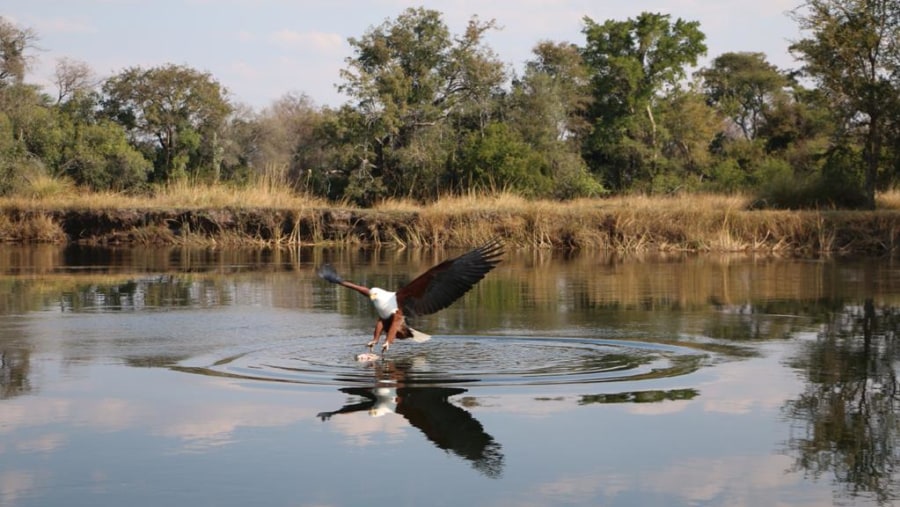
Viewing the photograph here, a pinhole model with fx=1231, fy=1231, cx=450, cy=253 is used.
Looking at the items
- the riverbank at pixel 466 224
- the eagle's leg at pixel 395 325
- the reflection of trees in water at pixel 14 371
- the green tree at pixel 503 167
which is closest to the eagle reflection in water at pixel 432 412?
the eagle's leg at pixel 395 325

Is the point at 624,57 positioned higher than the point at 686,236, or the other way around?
the point at 624,57

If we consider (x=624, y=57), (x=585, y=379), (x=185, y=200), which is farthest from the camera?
(x=624, y=57)

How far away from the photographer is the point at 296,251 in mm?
29031

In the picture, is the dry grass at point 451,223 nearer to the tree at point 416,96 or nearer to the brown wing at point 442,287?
the tree at point 416,96

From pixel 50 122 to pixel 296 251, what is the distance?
64.7 ft

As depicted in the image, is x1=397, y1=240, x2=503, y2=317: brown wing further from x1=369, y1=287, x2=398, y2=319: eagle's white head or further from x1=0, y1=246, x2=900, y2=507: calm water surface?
x1=0, y1=246, x2=900, y2=507: calm water surface

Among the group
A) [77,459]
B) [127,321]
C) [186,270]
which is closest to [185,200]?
[186,270]

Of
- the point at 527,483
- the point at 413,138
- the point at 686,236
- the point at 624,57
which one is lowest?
the point at 527,483

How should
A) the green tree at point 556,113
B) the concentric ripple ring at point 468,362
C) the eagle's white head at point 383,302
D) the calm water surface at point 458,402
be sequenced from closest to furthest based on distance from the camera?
the calm water surface at point 458,402, the concentric ripple ring at point 468,362, the eagle's white head at point 383,302, the green tree at point 556,113

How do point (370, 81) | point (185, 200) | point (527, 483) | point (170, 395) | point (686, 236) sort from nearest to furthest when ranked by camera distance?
point (527, 483), point (170, 395), point (686, 236), point (185, 200), point (370, 81)

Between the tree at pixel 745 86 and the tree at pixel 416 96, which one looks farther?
the tree at pixel 745 86

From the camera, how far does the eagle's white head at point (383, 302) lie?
35.7 feet

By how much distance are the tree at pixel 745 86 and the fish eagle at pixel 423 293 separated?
5356cm

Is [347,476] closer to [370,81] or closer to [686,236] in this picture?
[686,236]
